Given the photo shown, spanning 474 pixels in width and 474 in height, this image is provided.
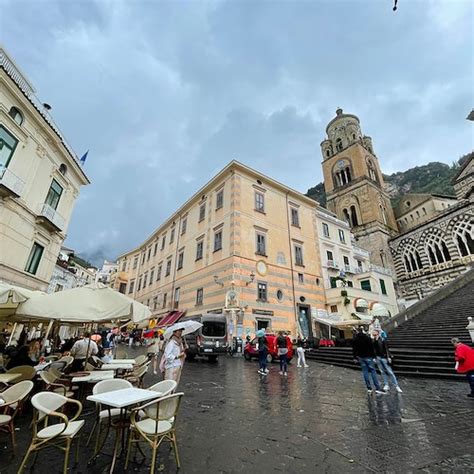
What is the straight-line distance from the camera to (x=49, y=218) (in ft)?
42.9

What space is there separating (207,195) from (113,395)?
20.6 meters

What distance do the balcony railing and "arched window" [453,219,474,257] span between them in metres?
33.3

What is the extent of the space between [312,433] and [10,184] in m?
14.3

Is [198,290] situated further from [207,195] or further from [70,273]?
[70,273]

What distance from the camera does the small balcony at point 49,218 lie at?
12.7 meters

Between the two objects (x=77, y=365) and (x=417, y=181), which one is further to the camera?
(x=417, y=181)

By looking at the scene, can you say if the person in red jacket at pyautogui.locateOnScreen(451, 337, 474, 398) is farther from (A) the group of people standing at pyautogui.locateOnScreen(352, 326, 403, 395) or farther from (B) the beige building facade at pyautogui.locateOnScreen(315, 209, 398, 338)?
(B) the beige building facade at pyautogui.locateOnScreen(315, 209, 398, 338)

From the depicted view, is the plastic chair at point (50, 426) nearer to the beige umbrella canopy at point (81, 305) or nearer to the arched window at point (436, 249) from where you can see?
the beige umbrella canopy at point (81, 305)

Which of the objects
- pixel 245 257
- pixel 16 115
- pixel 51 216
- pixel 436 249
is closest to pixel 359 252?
pixel 436 249

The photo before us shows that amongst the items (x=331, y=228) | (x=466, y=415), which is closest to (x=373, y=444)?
(x=466, y=415)

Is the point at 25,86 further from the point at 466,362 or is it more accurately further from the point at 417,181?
the point at 417,181

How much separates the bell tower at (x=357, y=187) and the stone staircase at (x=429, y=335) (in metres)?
14.3

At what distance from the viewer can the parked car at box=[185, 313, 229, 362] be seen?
13141 millimetres

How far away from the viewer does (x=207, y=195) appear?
75.0 feet
